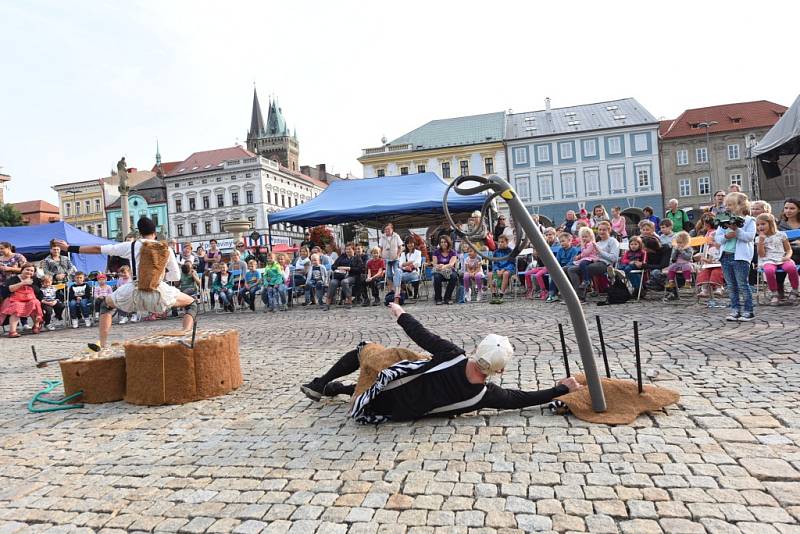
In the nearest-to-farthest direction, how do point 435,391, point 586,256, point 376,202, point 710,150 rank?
point 435,391, point 586,256, point 376,202, point 710,150

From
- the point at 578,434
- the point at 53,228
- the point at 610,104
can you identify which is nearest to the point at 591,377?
the point at 578,434

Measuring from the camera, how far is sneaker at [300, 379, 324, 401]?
16.9 feet

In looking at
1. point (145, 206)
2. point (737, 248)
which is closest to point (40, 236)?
point (737, 248)

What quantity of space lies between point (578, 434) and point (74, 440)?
387 centimetres

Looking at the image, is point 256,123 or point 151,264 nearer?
point 151,264

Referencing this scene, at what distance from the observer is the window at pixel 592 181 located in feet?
200

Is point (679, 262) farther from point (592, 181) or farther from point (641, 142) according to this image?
point (641, 142)

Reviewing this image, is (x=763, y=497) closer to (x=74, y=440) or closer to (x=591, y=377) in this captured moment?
(x=591, y=377)

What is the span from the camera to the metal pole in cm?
510

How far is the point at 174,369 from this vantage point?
5.50 metres

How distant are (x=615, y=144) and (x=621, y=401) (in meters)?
60.5

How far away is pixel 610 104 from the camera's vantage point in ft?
207

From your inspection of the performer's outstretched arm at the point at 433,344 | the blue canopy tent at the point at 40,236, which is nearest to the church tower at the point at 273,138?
the blue canopy tent at the point at 40,236

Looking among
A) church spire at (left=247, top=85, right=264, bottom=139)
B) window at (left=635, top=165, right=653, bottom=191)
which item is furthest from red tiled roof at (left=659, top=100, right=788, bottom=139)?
church spire at (left=247, top=85, right=264, bottom=139)
